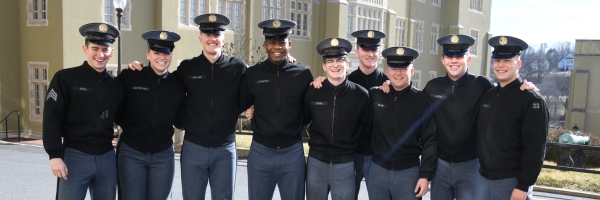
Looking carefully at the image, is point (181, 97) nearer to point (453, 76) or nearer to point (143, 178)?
point (143, 178)

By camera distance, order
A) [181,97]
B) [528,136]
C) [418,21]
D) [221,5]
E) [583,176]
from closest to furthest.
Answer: [528,136] → [181,97] → [583,176] → [221,5] → [418,21]

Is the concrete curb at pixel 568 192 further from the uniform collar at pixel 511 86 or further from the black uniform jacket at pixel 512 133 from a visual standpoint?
the uniform collar at pixel 511 86

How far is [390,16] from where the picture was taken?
33.5 m

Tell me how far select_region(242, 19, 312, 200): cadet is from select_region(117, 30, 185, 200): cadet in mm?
956

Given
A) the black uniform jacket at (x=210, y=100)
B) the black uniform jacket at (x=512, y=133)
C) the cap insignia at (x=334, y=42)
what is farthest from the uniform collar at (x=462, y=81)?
the black uniform jacket at (x=210, y=100)

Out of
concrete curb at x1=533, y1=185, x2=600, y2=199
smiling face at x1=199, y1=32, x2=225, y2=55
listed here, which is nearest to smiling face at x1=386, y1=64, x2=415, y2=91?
smiling face at x1=199, y1=32, x2=225, y2=55

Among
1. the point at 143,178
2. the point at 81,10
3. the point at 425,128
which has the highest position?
the point at 81,10

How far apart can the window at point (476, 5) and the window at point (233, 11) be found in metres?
25.8

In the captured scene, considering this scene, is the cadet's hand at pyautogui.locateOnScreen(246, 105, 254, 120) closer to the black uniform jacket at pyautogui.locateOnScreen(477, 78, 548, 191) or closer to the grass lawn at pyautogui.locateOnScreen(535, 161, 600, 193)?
the black uniform jacket at pyautogui.locateOnScreen(477, 78, 548, 191)

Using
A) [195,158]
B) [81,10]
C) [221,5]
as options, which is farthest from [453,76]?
[221,5]

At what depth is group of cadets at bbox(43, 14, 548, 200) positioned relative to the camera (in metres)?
5.21

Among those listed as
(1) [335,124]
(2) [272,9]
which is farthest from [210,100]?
(2) [272,9]

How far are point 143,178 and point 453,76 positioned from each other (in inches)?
142

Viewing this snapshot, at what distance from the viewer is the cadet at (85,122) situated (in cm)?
520
